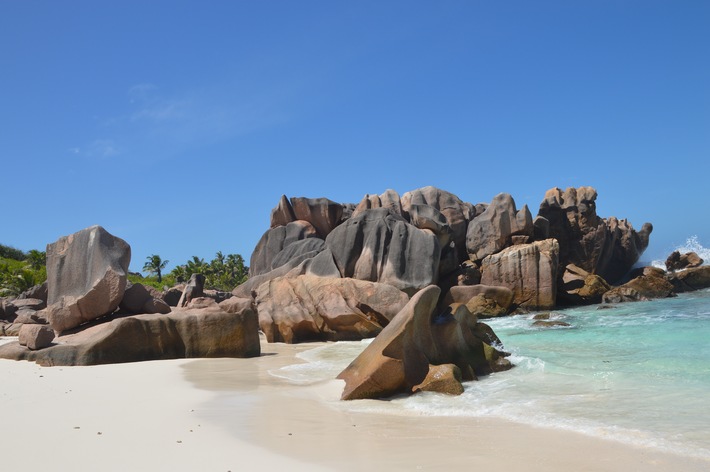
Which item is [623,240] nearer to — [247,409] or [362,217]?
[362,217]

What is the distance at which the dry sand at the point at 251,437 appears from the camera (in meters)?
4.85

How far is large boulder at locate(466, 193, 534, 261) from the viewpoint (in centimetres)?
3000

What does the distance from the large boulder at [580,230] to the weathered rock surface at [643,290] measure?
163 inches

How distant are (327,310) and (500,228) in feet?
47.6

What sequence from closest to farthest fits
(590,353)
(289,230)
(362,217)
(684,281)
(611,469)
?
(611,469) < (590,353) < (362,217) < (289,230) < (684,281)

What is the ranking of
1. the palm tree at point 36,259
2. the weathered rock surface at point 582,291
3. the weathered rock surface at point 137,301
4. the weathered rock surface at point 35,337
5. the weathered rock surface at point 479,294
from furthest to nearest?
the palm tree at point 36,259
the weathered rock surface at point 582,291
the weathered rock surface at point 479,294
the weathered rock surface at point 137,301
the weathered rock surface at point 35,337

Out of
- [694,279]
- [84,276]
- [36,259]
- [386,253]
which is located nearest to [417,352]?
[84,276]

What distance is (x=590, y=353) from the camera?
12.6m

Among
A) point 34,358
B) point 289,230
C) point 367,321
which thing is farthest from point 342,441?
point 289,230

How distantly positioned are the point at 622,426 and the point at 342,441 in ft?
10.1

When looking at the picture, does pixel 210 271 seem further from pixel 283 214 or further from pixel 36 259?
pixel 283 214

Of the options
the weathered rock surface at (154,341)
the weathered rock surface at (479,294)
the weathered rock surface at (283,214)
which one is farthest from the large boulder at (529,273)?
the weathered rock surface at (154,341)

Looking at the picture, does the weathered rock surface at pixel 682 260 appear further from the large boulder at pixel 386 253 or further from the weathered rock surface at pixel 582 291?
the large boulder at pixel 386 253

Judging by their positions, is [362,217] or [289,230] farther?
[289,230]
